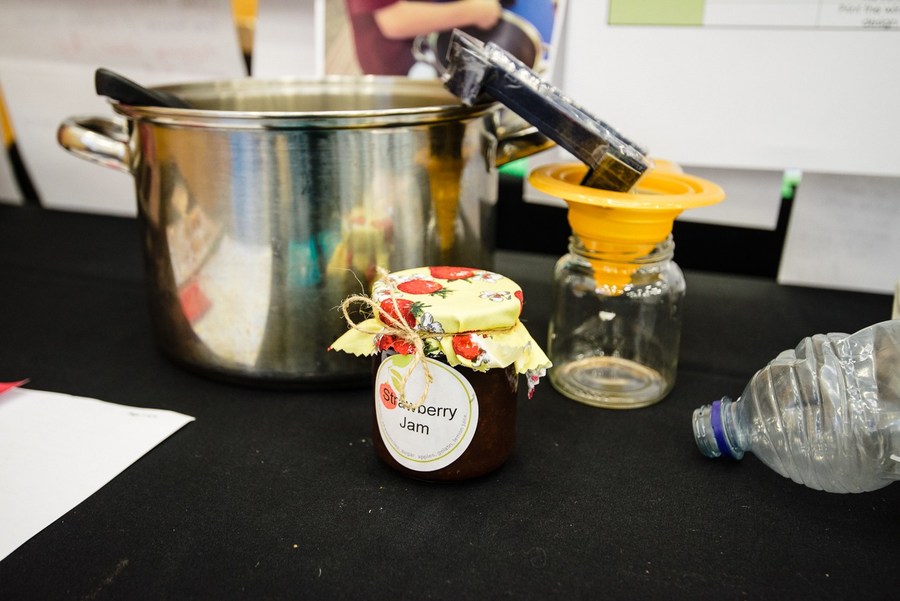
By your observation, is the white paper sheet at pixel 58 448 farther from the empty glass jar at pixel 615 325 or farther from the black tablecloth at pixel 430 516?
the empty glass jar at pixel 615 325

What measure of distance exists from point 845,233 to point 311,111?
607 mm

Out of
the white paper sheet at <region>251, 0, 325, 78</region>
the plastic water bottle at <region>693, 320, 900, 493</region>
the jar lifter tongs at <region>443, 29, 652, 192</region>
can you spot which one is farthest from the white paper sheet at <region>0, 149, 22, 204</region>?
the plastic water bottle at <region>693, 320, 900, 493</region>

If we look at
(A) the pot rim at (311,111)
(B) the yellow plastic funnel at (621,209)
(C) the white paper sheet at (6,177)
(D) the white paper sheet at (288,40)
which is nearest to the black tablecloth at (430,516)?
(B) the yellow plastic funnel at (621,209)

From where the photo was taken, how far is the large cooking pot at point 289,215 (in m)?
0.55

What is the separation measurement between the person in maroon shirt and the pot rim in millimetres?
152

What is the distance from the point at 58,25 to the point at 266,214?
2.39ft

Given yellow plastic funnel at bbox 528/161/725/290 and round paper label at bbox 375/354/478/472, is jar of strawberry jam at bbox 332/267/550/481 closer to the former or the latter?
round paper label at bbox 375/354/478/472

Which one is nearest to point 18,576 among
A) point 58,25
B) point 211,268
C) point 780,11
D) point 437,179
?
point 211,268

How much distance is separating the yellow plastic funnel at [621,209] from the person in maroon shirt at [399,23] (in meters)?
0.30

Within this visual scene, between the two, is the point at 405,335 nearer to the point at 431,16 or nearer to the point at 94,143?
the point at 94,143

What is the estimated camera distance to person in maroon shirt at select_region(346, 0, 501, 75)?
0.86m

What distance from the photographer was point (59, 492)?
1.63 ft

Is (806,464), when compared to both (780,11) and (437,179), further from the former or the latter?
(780,11)

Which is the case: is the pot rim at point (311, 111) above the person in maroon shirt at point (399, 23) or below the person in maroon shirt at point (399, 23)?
below
